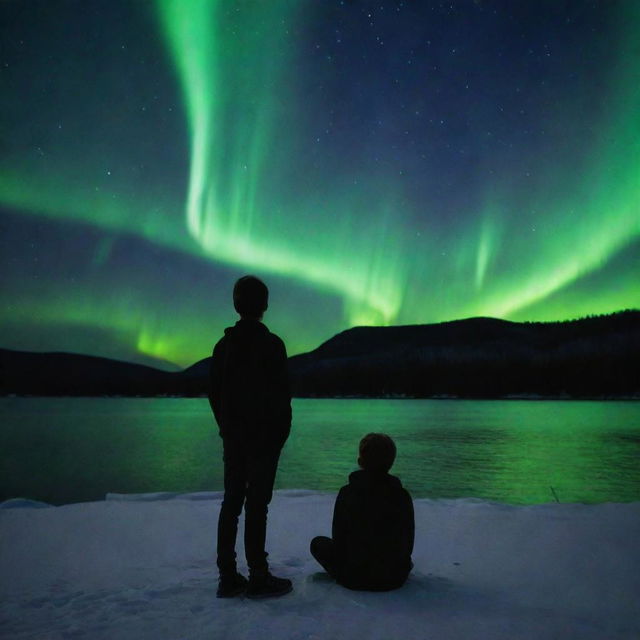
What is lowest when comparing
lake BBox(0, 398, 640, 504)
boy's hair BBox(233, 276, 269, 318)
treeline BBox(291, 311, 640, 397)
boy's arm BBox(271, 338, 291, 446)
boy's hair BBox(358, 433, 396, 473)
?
lake BBox(0, 398, 640, 504)

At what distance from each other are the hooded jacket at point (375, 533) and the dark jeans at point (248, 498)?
558 millimetres

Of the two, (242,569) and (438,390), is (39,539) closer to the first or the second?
(242,569)

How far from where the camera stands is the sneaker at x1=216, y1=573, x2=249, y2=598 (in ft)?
11.9

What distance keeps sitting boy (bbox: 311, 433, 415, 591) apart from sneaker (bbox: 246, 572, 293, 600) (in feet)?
1.35

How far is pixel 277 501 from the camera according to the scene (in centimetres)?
780

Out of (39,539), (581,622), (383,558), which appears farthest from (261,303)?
(39,539)

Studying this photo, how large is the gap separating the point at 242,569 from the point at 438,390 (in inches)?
6784

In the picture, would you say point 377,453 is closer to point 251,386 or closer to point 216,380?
point 251,386

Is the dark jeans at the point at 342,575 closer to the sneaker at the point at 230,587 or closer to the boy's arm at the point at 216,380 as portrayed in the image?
the sneaker at the point at 230,587

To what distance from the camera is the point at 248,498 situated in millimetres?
3727

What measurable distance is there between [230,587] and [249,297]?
1965 mm

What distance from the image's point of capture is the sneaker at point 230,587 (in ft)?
11.9

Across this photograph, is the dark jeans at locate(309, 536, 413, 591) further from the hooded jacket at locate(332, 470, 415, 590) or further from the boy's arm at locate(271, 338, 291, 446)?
the boy's arm at locate(271, 338, 291, 446)

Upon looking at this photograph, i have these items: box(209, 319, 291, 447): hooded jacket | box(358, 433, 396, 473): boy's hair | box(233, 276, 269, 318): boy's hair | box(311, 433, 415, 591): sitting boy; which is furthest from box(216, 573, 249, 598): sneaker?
box(233, 276, 269, 318): boy's hair
